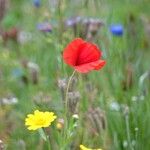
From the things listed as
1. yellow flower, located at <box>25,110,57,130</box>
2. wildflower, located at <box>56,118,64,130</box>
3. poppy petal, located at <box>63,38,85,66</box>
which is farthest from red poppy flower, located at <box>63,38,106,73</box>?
wildflower, located at <box>56,118,64,130</box>

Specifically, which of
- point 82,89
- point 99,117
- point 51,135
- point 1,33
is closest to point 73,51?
point 99,117

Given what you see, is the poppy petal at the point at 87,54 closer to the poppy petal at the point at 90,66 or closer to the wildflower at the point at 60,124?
the poppy petal at the point at 90,66

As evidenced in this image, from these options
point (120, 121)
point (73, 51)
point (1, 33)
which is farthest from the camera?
point (1, 33)

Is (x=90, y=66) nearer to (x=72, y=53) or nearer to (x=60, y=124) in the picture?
(x=72, y=53)

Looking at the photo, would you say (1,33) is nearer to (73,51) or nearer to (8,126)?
(8,126)

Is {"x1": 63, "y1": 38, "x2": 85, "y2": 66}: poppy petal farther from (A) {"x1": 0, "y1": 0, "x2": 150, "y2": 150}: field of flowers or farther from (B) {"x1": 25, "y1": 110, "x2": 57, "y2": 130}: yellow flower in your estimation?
(B) {"x1": 25, "y1": 110, "x2": 57, "y2": 130}: yellow flower

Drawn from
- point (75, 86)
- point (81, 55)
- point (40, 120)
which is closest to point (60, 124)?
point (75, 86)

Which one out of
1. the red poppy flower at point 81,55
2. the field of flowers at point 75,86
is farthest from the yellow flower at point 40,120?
the red poppy flower at point 81,55

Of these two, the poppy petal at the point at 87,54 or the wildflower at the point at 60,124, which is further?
the wildflower at the point at 60,124
